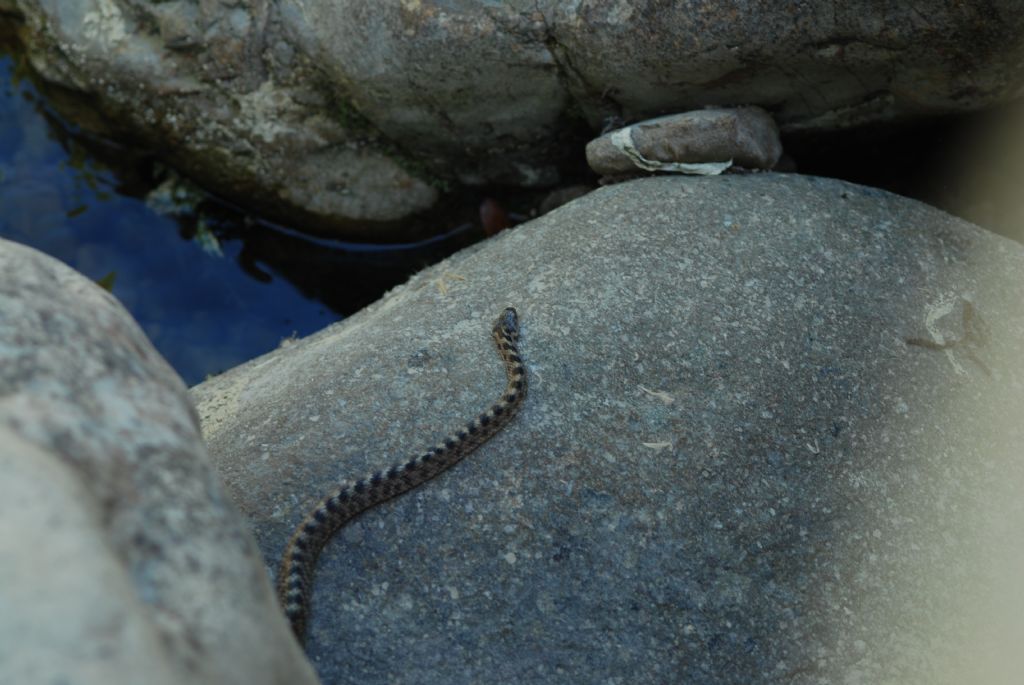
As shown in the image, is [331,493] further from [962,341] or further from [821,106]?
[821,106]

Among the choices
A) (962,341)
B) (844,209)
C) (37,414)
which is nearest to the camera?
(37,414)

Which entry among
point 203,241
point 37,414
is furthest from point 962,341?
point 203,241

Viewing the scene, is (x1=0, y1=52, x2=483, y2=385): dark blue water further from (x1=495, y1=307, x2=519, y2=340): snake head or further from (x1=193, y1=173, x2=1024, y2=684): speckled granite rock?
(x1=495, y1=307, x2=519, y2=340): snake head

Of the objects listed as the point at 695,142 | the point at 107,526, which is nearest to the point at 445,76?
the point at 695,142

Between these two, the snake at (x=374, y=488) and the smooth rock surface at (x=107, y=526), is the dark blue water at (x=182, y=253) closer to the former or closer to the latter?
the snake at (x=374, y=488)

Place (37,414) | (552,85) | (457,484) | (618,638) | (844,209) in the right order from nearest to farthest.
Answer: (37,414)
(618,638)
(457,484)
(844,209)
(552,85)

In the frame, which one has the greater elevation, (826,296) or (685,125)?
(685,125)

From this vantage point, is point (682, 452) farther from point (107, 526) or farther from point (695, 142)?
point (107, 526)

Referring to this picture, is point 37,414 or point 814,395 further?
point 814,395
